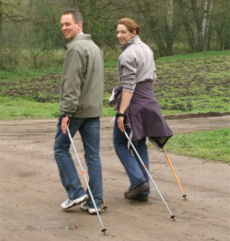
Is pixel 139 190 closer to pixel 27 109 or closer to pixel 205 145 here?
pixel 205 145

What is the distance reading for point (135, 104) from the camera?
23.2 ft

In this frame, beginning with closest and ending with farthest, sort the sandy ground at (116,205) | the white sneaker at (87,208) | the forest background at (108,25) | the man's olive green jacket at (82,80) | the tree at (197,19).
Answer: the sandy ground at (116,205) → the man's olive green jacket at (82,80) → the white sneaker at (87,208) → the forest background at (108,25) → the tree at (197,19)

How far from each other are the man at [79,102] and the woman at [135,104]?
0.42 m

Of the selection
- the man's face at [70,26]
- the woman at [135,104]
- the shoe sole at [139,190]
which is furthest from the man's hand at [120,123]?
the man's face at [70,26]

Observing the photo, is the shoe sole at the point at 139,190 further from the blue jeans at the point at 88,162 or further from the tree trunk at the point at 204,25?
the tree trunk at the point at 204,25

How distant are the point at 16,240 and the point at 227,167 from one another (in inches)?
170

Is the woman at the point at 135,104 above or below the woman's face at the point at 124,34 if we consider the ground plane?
below

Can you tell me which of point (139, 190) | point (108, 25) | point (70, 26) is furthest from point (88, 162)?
point (108, 25)

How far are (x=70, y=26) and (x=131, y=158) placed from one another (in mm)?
1738

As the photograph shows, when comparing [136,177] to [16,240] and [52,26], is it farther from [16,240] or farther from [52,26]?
[52,26]

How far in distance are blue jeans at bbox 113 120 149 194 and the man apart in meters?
0.55

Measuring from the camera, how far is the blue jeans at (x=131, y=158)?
23.2 feet

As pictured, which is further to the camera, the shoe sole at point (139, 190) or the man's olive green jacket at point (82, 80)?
the shoe sole at point (139, 190)

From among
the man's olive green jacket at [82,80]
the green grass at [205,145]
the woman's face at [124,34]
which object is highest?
the woman's face at [124,34]
